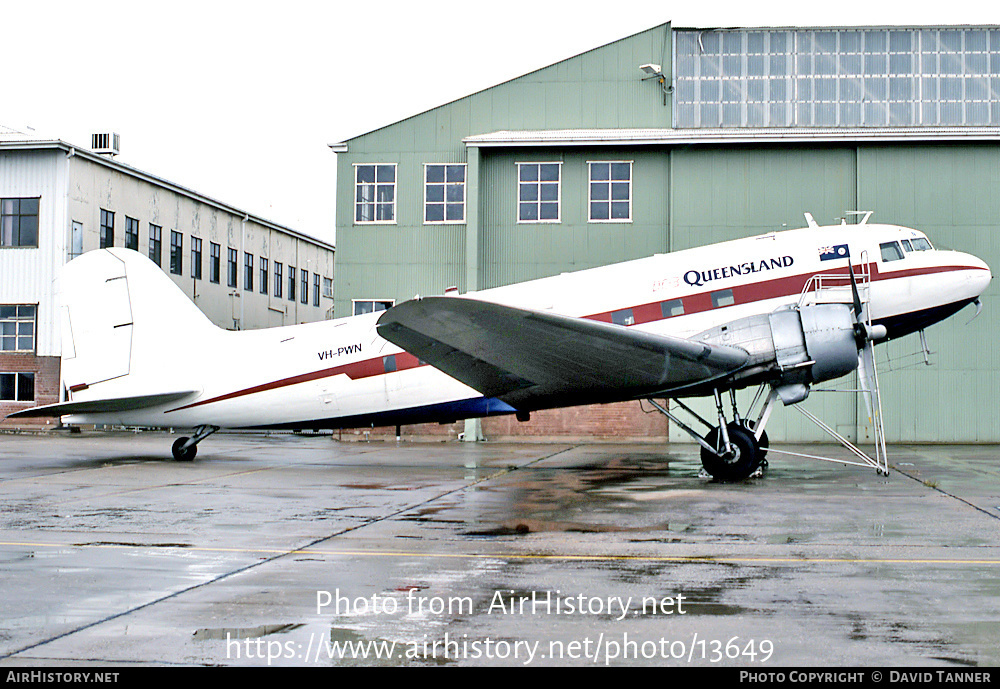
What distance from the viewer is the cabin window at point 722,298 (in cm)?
1762

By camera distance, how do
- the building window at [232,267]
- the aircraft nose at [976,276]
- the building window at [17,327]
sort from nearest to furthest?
the aircraft nose at [976,276]
the building window at [17,327]
the building window at [232,267]

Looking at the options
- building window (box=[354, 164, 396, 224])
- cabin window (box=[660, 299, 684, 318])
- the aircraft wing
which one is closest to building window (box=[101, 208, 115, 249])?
building window (box=[354, 164, 396, 224])

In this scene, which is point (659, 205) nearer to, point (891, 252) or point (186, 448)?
point (891, 252)

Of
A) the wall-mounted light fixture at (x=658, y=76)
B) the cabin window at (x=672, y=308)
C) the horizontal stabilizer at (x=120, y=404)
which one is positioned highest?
the wall-mounted light fixture at (x=658, y=76)

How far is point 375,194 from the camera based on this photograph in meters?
33.6

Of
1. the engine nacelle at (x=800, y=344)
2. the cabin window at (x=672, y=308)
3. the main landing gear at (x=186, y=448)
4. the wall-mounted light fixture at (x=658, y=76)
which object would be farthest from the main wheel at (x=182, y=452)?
the wall-mounted light fixture at (x=658, y=76)

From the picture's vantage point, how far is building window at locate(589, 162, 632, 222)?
3206 centimetres

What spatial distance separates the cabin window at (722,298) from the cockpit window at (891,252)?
3082mm

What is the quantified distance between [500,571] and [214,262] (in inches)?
1793

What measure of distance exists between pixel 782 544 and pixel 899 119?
27.2 meters

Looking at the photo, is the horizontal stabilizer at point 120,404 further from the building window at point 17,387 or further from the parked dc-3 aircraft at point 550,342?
the building window at point 17,387

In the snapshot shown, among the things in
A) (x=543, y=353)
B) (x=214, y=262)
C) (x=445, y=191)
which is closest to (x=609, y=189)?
(x=445, y=191)
